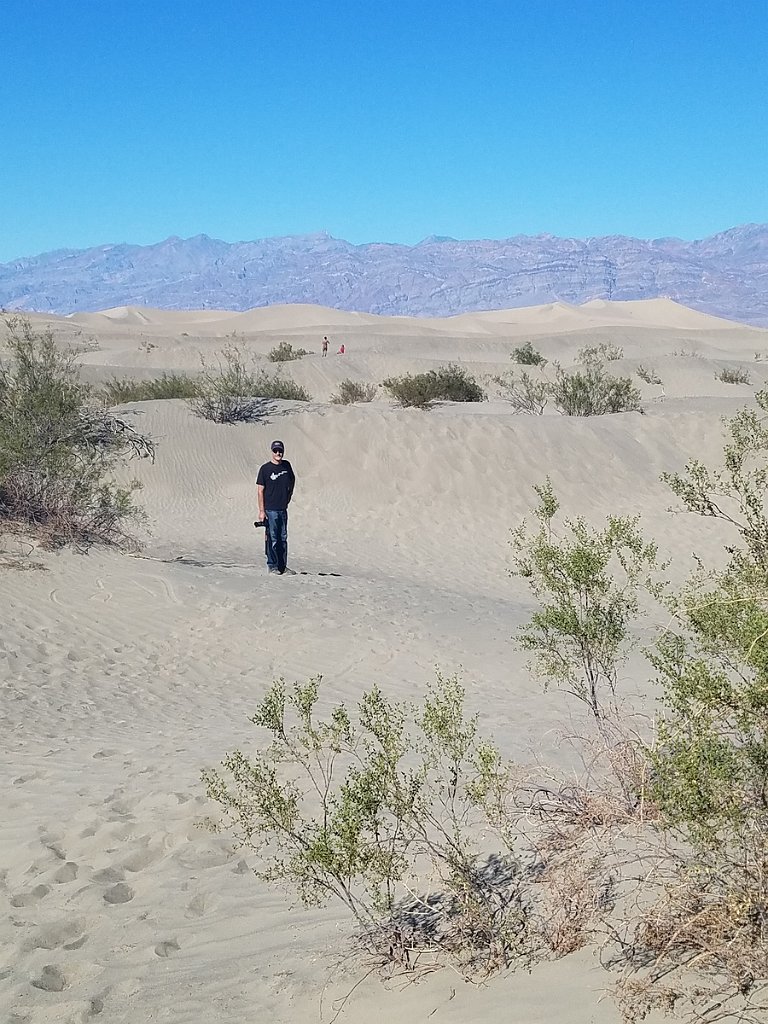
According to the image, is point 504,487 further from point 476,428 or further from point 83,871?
point 83,871

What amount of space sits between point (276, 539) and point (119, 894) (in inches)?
294

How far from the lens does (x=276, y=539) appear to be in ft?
38.6

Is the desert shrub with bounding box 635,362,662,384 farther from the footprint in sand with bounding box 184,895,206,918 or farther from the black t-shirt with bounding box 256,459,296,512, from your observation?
the footprint in sand with bounding box 184,895,206,918

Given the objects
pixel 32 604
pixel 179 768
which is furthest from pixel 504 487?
pixel 179 768

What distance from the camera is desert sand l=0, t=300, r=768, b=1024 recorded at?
351cm

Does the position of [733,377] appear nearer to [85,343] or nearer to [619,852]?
[85,343]

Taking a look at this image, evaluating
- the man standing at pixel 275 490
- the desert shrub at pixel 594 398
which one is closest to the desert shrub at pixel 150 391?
the desert shrub at pixel 594 398

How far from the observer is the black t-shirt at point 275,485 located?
11.2m

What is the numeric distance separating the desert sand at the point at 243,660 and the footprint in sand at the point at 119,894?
4cm

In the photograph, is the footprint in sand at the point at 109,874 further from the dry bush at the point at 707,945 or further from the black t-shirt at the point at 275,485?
the black t-shirt at the point at 275,485

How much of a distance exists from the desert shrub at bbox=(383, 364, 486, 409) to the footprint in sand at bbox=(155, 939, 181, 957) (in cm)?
2039

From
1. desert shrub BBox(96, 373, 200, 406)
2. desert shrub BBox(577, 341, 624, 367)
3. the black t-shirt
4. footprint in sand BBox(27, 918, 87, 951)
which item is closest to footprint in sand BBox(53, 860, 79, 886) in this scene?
footprint in sand BBox(27, 918, 87, 951)

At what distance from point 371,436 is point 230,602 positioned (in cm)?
1030

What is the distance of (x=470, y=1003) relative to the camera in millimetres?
3004
